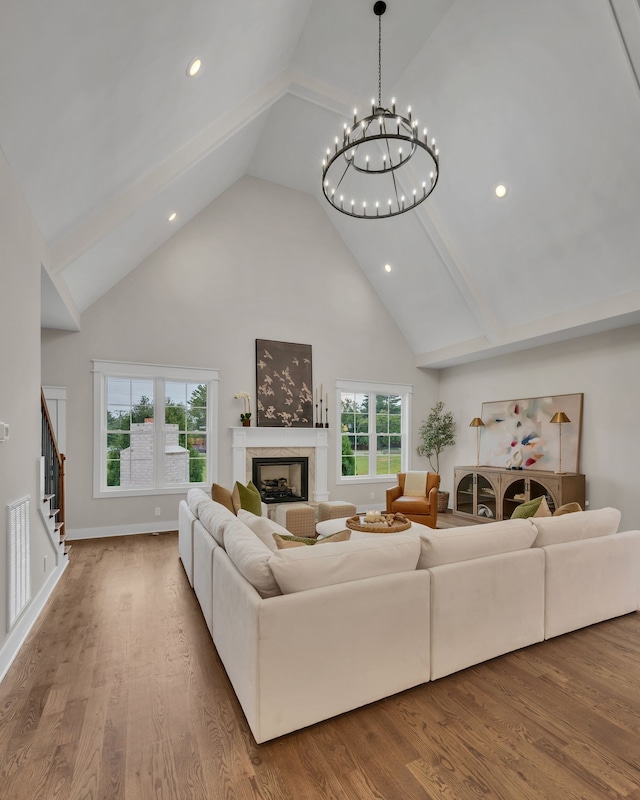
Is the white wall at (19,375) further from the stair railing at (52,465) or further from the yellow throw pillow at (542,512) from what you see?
the yellow throw pillow at (542,512)

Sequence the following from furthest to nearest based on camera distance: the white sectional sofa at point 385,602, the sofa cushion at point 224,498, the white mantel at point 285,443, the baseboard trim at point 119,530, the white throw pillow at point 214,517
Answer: the white mantel at point 285,443, the baseboard trim at point 119,530, the sofa cushion at point 224,498, the white throw pillow at point 214,517, the white sectional sofa at point 385,602

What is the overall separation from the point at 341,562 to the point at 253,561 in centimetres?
43

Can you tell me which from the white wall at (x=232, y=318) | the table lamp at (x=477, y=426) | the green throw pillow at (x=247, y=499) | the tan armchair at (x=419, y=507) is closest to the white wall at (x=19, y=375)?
the green throw pillow at (x=247, y=499)

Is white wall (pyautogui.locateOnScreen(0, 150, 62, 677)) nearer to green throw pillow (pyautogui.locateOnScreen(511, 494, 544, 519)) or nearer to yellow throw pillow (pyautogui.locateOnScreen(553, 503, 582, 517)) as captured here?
green throw pillow (pyautogui.locateOnScreen(511, 494, 544, 519))

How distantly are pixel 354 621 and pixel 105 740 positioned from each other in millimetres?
1228

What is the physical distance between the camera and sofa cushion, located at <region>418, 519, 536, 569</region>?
2.48m

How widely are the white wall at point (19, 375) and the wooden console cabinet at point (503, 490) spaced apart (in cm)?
569

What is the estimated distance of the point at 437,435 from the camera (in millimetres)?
7887

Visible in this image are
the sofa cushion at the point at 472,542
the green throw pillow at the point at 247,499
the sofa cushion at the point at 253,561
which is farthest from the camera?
→ the green throw pillow at the point at 247,499

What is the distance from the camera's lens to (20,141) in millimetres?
2621

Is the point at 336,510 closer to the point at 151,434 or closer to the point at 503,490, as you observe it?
the point at 503,490

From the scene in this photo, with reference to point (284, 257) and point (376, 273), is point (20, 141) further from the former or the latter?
point (376, 273)

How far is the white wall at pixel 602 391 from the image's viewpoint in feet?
17.7

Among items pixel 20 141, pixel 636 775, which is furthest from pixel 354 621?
pixel 20 141
